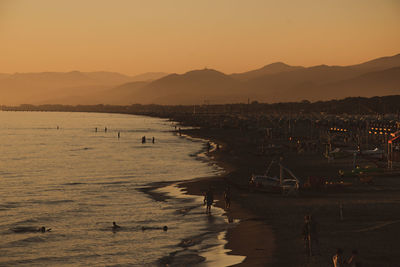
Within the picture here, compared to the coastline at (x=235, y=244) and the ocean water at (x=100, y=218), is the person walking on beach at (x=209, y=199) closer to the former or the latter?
the ocean water at (x=100, y=218)

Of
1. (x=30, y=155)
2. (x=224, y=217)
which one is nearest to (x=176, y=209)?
(x=224, y=217)

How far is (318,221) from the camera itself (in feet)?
105

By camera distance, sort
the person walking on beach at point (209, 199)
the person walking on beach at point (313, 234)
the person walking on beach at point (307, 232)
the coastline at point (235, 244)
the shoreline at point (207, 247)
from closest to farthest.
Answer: the person walking on beach at point (307, 232), the person walking on beach at point (313, 234), the coastline at point (235, 244), the shoreline at point (207, 247), the person walking on beach at point (209, 199)

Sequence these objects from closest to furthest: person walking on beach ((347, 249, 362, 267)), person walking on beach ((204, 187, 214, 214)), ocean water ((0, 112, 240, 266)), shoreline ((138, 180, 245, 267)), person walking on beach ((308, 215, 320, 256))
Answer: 1. person walking on beach ((347, 249, 362, 267))
2. person walking on beach ((308, 215, 320, 256))
3. shoreline ((138, 180, 245, 267))
4. ocean water ((0, 112, 240, 266))
5. person walking on beach ((204, 187, 214, 214))

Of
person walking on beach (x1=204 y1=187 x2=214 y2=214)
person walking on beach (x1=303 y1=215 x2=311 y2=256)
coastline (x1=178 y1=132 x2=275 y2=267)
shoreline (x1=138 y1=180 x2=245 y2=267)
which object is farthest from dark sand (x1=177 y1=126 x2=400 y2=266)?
person walking on beach (x1=204 y1=187 x2=214 y2=214)

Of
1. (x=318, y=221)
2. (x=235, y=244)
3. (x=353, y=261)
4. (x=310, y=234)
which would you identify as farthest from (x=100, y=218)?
(x=353, y=261)

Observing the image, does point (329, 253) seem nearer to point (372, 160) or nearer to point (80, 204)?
point (80, 204)

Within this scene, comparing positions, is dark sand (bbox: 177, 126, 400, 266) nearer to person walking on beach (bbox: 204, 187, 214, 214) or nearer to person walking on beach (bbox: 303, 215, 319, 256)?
person walking on beach (bbox: 303, 215, 319, 256)

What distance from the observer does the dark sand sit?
25.1 metres

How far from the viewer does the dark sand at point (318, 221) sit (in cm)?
2508

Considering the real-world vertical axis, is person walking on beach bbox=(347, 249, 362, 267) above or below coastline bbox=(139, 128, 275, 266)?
above

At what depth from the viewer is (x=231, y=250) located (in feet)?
91.0

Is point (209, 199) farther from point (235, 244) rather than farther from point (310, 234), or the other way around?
point (310, 234)

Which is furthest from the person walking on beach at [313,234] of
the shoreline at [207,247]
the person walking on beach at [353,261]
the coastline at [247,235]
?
the person walking on beach at [353,261]
